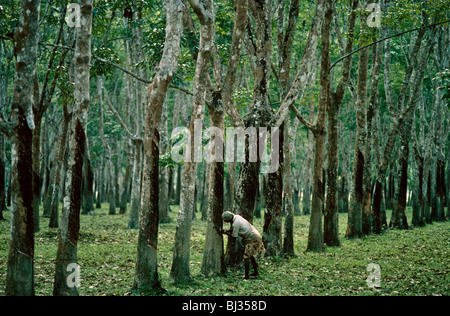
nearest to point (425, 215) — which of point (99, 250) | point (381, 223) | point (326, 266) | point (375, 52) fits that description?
point (381, 223)

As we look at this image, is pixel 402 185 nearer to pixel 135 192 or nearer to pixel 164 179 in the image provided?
pixel 164 179

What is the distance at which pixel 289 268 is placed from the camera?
484 inches

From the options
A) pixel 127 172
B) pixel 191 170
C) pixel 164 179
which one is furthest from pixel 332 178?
pixel 127 172

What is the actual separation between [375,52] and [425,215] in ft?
34.6

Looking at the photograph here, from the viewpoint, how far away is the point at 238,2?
1131cm

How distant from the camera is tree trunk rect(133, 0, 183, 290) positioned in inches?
350

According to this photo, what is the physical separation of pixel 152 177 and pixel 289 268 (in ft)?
17.3

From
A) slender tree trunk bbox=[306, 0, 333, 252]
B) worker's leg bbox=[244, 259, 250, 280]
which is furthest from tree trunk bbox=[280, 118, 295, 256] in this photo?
worker's leg bbox=[244, 259, 250, 280]

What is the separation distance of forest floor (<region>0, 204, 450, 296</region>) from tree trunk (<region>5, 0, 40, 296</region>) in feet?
5.59

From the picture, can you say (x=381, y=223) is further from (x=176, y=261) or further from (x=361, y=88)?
(x=176, y=261)

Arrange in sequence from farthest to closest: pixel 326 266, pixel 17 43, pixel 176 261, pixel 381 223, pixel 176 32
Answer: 1. pixel 381 223
2. pixel 326 266
3. pixel 176 261
4. pixel 176 32
5. pixel 17 43

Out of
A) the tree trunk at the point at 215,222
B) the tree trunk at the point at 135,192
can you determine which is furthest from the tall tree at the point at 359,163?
the tree trunk at the point at 135,192

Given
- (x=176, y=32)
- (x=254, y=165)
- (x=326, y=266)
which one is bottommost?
(x=326, y=266)

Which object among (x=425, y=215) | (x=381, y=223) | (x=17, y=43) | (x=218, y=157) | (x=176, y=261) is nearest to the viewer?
(x=17, y=43)
